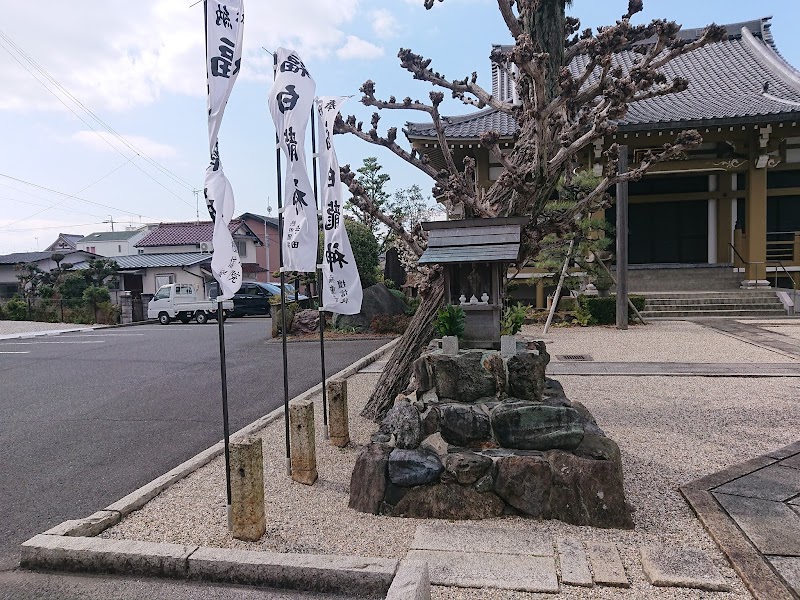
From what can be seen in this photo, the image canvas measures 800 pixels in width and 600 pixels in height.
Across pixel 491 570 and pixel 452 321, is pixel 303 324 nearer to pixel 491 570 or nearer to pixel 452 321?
pixel 452 321

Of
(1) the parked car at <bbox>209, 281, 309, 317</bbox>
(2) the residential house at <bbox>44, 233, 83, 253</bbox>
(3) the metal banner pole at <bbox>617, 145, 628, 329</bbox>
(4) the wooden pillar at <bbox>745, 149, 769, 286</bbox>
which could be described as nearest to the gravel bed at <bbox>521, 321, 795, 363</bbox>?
(3) the metal banner pole at <bbox>617, 145, 628, 329</bbox>

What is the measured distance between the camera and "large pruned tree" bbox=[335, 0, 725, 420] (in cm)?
450

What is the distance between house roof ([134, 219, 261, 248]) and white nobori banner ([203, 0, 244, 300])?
107 ft

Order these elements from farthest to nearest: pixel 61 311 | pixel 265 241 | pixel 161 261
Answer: pixel 265 241 → pixel 161 261 → pixel 61 311

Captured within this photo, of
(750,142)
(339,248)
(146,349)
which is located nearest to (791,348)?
(750,142)

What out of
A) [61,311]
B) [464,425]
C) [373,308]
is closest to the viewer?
[464,425]

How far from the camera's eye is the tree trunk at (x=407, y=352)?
6363mm

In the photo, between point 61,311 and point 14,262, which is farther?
point 14,262

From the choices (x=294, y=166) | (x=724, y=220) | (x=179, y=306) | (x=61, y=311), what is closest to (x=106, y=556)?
(x=294, y=166)

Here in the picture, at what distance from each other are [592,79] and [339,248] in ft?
55.7

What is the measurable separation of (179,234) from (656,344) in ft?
107

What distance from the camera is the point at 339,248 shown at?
5.54 metres

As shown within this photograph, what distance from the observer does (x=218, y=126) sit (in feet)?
12.3

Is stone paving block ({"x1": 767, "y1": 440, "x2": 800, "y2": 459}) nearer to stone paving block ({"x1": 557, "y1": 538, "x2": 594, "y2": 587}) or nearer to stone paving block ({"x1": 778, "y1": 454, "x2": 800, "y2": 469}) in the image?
stone paving block ({"x1": 778, "y1": 454, "x2": 800, "y2": 469})
